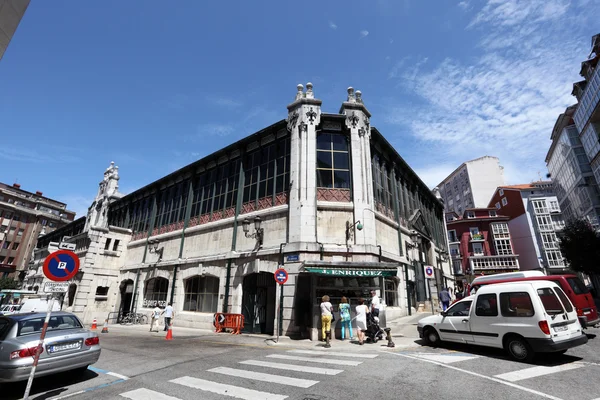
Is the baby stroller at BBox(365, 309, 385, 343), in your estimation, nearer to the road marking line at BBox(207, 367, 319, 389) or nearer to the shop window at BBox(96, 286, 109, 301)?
the road marking line at BBox(207, 367, 319, 389)

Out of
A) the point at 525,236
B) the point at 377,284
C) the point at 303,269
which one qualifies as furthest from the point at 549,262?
the point at 303,269

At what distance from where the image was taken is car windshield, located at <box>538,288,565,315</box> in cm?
707

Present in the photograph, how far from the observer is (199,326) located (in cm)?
1630

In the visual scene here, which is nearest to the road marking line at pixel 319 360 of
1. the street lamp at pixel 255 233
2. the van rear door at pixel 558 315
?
the van rear door at pixel 558 315

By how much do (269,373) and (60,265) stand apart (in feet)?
16.7

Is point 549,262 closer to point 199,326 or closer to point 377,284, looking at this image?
point 377,284

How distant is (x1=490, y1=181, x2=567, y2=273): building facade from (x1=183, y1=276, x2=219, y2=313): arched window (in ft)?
168

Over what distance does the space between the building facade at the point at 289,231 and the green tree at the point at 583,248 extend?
47.8ft

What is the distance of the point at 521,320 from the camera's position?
7.18 metres

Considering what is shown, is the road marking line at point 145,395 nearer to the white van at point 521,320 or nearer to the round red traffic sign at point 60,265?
the round red traffic sign at point 60,265

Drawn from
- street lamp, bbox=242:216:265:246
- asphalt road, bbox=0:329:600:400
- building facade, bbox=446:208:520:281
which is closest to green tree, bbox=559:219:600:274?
building facade, bbox=446:208:520:281

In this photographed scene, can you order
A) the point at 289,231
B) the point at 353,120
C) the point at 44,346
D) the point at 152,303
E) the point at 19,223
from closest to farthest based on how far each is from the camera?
1. the point at 44,346
2. the point at 289,231
3. the point at 353,120
4. the point at 152,303
5. the point at 19,223

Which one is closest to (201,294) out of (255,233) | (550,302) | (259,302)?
(259,302)

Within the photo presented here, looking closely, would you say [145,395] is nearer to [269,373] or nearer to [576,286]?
[269,373]
